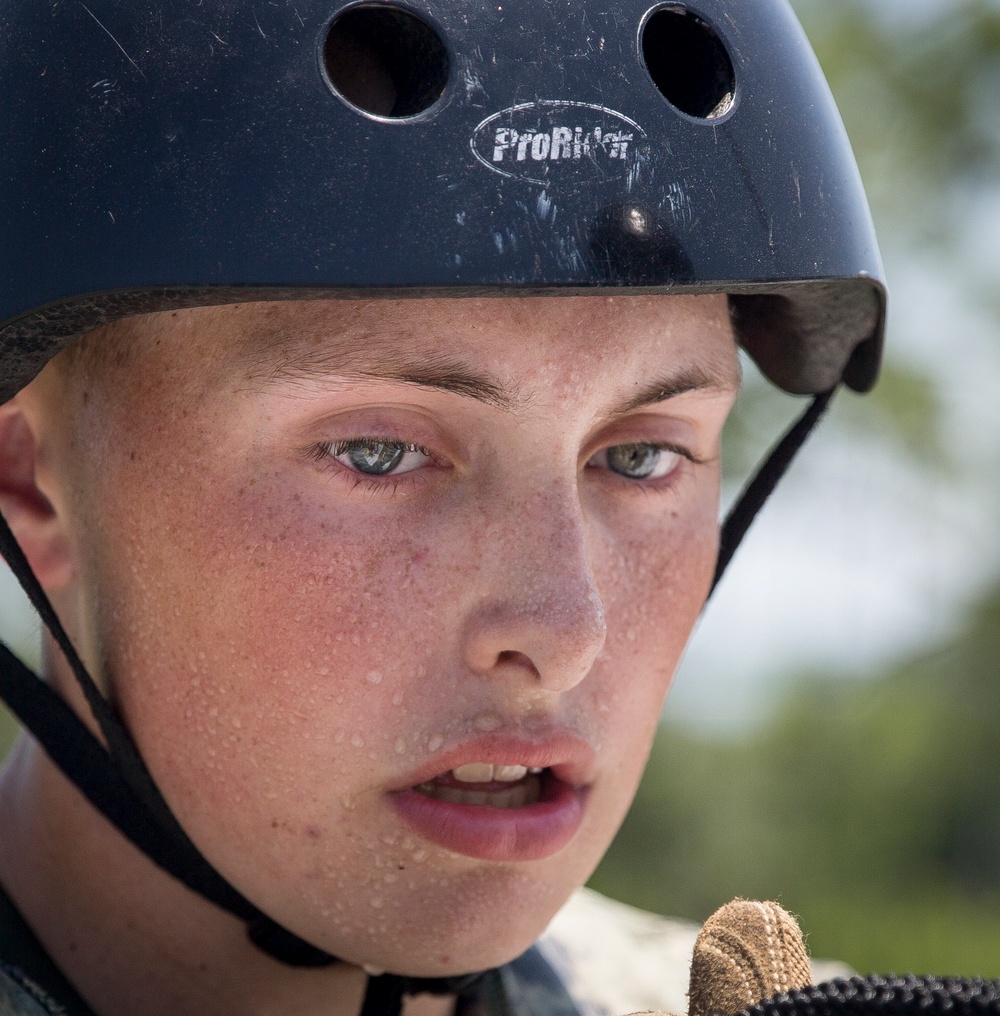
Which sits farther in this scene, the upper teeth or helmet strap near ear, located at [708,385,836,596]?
helmet strap near ear, located at [708,385,836,596]

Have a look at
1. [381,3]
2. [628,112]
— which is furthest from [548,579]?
[381,3]

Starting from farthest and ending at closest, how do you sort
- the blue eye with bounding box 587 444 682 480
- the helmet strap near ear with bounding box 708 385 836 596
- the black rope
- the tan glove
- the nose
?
the helmet strap near ear with bounding box 708 385 836 596 → the blue eye with bounding box 587 444 682 480 → the nose → the tan glove → the black rope

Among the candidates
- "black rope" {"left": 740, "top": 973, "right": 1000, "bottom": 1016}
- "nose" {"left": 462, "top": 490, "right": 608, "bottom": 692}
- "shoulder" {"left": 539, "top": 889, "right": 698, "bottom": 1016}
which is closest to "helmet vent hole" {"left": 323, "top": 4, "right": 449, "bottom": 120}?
"nose" {"left": 462, "top": 490, "right": 608, "bottom": 692}

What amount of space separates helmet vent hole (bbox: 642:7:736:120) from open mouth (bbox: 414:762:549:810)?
847mm

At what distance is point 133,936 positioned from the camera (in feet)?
6.30

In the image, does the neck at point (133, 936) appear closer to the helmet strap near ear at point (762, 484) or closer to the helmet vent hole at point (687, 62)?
A: the helmet strap near ear at point (762, 484)

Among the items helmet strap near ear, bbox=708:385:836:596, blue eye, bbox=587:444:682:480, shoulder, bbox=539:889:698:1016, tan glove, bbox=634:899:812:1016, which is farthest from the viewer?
shoulder, bbox=539:889:698:1016

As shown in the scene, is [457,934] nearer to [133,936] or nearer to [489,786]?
[489,786]

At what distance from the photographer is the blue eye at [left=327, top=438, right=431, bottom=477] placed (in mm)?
1653

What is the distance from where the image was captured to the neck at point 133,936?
1.89 m

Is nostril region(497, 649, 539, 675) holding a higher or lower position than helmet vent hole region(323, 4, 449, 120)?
lower

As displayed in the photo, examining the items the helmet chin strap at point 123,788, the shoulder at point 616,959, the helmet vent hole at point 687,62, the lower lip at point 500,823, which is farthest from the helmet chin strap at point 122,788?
the helmet vent hole at point 687,62

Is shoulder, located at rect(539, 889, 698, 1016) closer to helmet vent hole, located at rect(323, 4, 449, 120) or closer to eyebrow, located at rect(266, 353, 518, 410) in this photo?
eyebrow, located at rect(266, 353, 518, 410)

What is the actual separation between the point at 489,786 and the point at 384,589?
0.29 m
